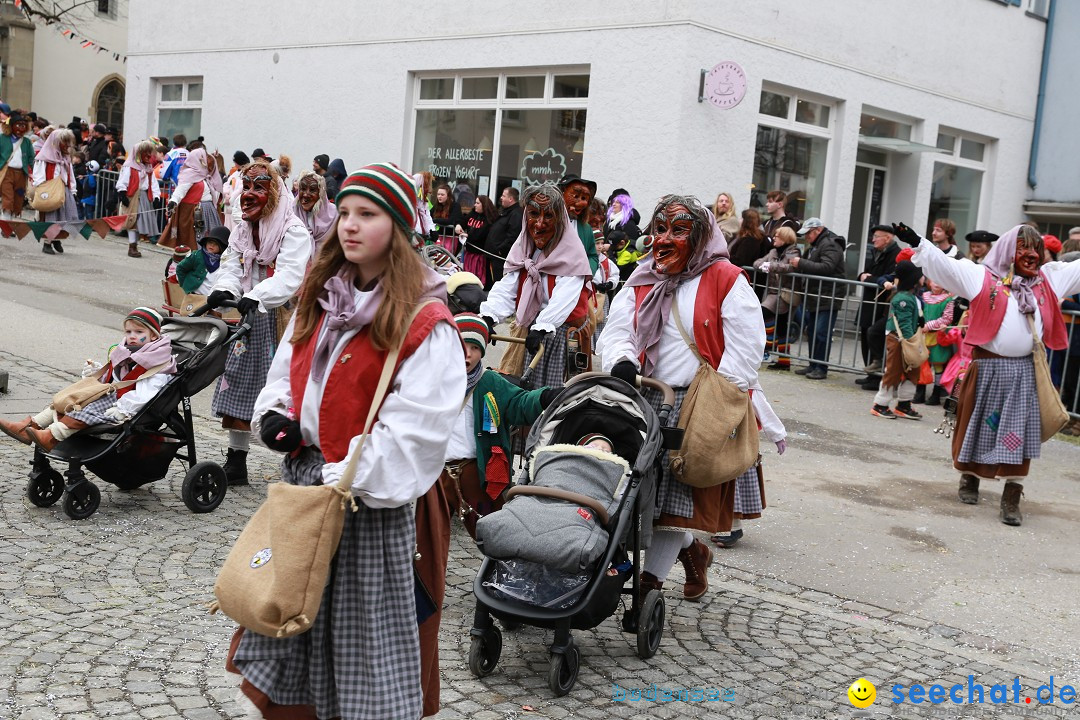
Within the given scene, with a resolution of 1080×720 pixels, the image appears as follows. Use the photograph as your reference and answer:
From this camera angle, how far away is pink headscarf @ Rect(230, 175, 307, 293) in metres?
7.02

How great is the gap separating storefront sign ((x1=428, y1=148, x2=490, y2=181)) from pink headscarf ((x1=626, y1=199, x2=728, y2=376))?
13.4 meters

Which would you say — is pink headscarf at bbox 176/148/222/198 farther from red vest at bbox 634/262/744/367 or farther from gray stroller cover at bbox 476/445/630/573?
gray stroller cover at bbox 476/445/630/573

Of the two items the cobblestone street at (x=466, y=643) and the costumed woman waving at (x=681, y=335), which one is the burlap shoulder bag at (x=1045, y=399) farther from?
the costumed woman waving at (x=681, y=335)

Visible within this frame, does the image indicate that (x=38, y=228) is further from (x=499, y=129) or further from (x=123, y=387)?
(x=499, y=129)

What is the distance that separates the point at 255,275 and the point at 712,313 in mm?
3137

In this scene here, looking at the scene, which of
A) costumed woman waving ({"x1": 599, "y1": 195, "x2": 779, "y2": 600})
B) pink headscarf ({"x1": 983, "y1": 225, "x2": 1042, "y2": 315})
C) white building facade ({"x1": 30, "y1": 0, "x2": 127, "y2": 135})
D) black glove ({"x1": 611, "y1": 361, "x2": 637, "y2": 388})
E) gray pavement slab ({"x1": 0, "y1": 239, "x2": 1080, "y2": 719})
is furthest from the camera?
white building facade ({"x1": 30, "y1": 0, "x2": 127, "y2": 135})

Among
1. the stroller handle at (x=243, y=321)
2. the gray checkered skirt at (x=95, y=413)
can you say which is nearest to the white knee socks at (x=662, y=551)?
the stroller handle at (x=243, y=321)

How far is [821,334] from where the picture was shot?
13.3 m

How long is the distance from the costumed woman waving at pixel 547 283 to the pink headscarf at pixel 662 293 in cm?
162

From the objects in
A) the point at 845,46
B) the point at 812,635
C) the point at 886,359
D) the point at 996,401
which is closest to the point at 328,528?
the point at 812,635

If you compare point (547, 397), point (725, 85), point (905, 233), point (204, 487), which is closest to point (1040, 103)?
point (725, 85)

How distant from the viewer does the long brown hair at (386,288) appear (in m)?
3.15

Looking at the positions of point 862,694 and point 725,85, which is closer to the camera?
point 862,694

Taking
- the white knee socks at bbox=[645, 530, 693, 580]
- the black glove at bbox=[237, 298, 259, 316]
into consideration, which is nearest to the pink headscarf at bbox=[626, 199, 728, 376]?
the white knee socks at bbox=[645, 530, 693, 580]
